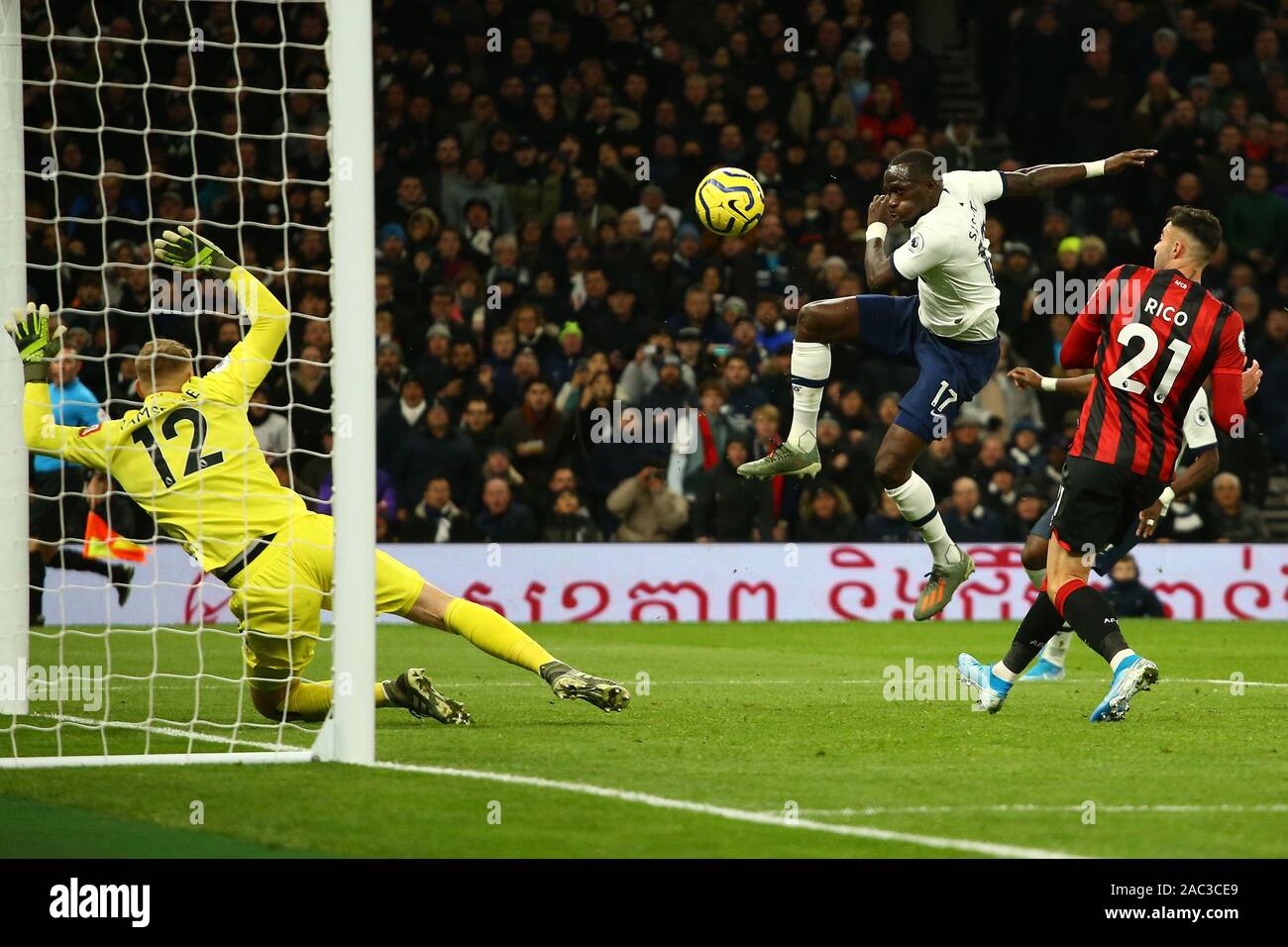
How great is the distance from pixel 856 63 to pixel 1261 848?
1605 centimetres

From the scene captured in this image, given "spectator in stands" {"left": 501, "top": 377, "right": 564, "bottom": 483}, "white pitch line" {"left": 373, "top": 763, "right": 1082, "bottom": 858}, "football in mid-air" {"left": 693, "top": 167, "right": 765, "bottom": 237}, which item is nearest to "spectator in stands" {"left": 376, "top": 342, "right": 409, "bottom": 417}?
"spectator in stands" {"left": 501, "top": 377, "right": 564, "bottom": 483}

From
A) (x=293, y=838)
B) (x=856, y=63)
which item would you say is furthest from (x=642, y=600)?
(x=293, y=838)

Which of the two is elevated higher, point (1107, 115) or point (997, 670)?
point (1107, 115)

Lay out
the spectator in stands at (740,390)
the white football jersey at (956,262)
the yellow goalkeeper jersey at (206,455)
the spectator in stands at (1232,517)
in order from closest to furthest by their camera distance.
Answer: the yellow goalkeeper jersey at (206,455) < the white football jersey at (956,262) < the spectator in stands at (740,390) < the spectator in stands at (1232,517)

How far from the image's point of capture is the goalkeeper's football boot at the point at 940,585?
33.0ft

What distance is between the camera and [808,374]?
1014 centimetres

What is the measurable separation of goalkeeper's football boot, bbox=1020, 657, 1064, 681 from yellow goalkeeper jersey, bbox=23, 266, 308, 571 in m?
4.85

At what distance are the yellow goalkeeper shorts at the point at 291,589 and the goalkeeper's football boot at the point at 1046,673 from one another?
4.37 meters

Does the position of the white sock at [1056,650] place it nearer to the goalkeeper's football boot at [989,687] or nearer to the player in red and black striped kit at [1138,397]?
the goalkeeper's football boot at [989,687]

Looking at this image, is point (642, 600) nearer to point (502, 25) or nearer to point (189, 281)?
point (189, 281)

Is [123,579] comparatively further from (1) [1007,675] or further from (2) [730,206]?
(1) [1007,675]

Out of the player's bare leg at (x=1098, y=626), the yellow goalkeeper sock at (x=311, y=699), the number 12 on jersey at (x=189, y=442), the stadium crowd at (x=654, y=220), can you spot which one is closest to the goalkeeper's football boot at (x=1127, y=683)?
the player's bare leg at (x=1098, y=626)

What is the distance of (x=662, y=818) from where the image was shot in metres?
5.55

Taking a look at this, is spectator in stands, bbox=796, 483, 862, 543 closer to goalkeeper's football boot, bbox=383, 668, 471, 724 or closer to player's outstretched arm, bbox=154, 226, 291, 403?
goalkeeper's football boot, bbox=383, 668, 471, 724
